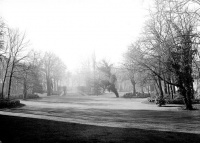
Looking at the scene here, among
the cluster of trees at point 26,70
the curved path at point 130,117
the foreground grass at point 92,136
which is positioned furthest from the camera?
the cluster of trees at point 26,70

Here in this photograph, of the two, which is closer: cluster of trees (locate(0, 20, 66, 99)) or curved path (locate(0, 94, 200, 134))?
curved path (locate(0, 94, 200, 134))

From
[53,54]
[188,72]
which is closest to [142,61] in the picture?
[188,72]

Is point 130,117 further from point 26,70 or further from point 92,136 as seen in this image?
point 26,70

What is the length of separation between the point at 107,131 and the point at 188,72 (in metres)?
11.5

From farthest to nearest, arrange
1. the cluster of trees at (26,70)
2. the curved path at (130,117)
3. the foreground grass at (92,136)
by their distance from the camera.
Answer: the cluster of trees at (26,70) → the curved path at (130,117) → the foreground grass at (92,136)

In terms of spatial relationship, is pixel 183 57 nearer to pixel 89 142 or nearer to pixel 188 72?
pixel 188 72

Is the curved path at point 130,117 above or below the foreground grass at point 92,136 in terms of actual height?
below

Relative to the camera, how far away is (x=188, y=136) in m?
7.66

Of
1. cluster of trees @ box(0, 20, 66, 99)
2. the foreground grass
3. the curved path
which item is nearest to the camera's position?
the foreground grass

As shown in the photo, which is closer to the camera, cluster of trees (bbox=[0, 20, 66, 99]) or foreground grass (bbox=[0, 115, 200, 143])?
foreground grass (bbox=[0, 115, 200, 143])

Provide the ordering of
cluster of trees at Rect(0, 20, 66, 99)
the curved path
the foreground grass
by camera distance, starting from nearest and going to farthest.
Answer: the foreground grass → the curved path → cluster of trees at Rect(0, 20, 66, 99)

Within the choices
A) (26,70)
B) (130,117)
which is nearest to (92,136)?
(130,117)

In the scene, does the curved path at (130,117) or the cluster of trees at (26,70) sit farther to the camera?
the cluster of trees at (26,70)

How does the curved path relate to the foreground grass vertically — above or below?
below
